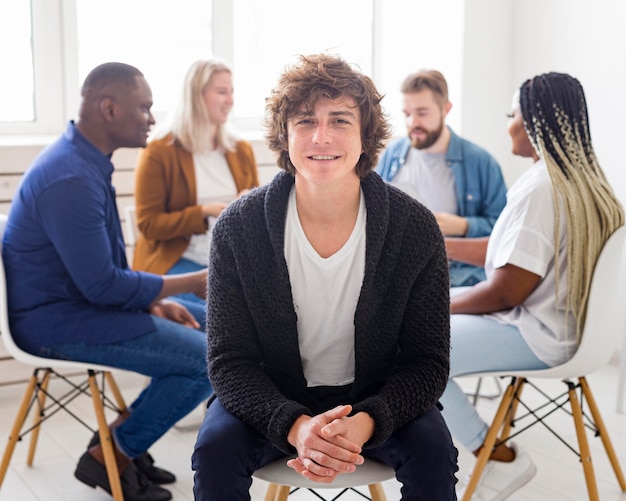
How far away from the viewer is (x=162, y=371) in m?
2.55

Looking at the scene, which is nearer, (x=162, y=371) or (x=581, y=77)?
(x=162, y=371)

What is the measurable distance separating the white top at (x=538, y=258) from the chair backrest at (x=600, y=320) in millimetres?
36

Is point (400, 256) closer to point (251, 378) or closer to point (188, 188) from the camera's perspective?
point (251, 378)

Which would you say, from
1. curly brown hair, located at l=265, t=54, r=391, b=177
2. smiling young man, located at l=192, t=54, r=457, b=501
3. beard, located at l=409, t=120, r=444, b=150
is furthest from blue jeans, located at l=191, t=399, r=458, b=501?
beard, located at l=409, t=120, r=444, b=150

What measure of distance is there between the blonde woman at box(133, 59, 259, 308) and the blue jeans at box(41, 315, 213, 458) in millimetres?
636

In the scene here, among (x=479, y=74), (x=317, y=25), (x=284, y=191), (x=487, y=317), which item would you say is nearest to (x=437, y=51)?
(x=479, y=74)

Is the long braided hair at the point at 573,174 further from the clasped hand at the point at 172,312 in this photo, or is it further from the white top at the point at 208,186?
the white top at the point at 208,186

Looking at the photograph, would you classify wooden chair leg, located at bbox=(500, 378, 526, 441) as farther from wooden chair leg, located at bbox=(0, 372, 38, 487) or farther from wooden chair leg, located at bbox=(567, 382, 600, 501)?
wooden chair leg, located at bbox=(0, 372, 38, 487)

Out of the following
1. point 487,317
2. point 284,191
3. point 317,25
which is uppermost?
point 317,25

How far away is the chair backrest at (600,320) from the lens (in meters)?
2.34

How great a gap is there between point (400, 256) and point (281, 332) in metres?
0.28

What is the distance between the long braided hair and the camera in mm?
2352

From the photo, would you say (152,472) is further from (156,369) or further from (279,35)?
(279,35)

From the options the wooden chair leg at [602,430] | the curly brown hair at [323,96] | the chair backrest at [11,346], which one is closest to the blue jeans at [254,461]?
the curly brown hair at [323,96]
